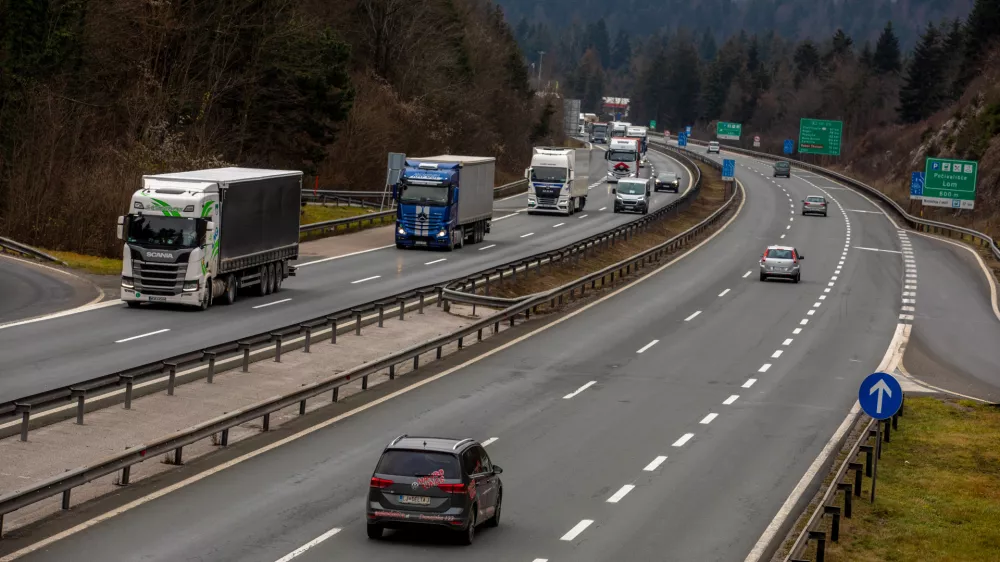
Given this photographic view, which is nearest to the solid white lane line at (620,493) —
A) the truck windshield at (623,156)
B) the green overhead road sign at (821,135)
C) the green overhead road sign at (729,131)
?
the truck windshield at (623,156)

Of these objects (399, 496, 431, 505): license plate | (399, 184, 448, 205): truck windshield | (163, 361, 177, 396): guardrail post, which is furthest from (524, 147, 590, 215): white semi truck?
(399, 496, 431, 505): license plate

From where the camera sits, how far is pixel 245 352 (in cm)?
2738

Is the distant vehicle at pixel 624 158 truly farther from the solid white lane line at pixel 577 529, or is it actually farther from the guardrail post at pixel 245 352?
the solid white lane line at pixel 577 529

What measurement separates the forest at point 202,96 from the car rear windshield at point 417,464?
34.8 m

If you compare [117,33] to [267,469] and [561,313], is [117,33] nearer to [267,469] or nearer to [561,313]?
[561,313]

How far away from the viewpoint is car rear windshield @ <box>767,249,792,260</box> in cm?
5391

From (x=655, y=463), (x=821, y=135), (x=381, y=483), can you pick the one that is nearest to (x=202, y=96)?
(x=655, y=463)

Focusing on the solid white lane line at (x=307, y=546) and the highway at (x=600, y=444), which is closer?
the solid white lane line at (x=307, y=546)

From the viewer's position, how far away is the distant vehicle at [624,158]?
11088cm

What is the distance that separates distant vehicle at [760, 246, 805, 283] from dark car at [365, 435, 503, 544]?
126 ft

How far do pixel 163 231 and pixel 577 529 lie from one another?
20625 mm

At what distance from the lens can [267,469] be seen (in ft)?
67.2

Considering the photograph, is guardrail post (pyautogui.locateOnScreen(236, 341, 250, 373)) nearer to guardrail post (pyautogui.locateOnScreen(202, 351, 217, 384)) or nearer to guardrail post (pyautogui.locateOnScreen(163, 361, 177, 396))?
guardrail post (pyautogui.locateOnScreen(202, 351, 217, 384))

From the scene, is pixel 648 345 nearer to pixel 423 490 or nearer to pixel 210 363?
pixel 210 363
